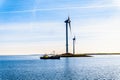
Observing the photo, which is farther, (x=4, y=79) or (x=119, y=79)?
(x=4, y=79)

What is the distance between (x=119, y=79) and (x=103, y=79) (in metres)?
5.19

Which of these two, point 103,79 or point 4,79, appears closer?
point 103,79

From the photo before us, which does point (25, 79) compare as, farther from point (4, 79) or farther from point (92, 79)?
point (92, 79)

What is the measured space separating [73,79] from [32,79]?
1407 centimetres

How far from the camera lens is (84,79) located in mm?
94938

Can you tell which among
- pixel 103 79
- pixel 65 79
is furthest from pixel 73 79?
pixel 103 79

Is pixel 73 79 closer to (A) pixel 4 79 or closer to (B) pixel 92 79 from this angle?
(B) pixel 92 79

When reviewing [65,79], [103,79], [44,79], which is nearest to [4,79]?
[44,79]

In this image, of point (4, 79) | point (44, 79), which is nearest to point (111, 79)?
point (44, 79)

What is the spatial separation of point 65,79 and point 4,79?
21.8 m

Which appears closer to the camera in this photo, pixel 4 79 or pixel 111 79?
pixel 111 79

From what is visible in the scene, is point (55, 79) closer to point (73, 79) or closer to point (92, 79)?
point (73, 79)

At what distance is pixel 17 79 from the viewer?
324 feet

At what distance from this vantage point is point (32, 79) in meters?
97.1
